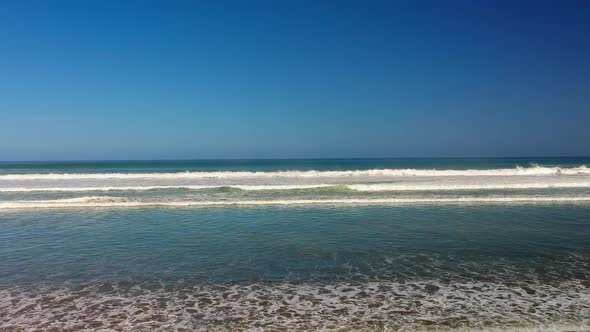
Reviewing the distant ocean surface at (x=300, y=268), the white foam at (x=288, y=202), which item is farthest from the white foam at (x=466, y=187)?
the distant ocean surface at (x=300, y=268)

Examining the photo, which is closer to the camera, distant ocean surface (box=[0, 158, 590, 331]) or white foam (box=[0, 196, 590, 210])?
distant ocean surface (box=[0, 158, 590, 331])

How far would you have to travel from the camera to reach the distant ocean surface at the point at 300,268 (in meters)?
5.69

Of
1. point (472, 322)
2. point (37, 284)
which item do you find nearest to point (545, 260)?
point (472, 322)

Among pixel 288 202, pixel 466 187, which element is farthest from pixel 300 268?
pixel 466 187

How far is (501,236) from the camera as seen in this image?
10.8m

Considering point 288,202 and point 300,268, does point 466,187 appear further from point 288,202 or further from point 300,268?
point 300,268

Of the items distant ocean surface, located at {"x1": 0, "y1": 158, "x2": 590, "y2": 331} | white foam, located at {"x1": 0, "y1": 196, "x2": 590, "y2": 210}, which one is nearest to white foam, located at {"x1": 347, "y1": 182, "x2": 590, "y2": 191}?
white foam, located at {"x1": 0, "y1": 196, "x2": 590, "y2": 210}

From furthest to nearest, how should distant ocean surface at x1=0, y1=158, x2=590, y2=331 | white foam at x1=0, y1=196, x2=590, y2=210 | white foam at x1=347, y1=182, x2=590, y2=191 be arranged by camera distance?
white foam at x1=347, y1=182, x2=590, y2=191 < white foam at x1=0, y1=196, x2=590, y2=210 < distant ocean surface at x1=0, y1=158, x2=590, y2=331

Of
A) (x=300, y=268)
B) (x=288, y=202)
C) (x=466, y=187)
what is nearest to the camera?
(x=300, y=268)

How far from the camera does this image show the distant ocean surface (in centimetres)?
569

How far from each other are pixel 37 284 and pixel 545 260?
10.9 metres

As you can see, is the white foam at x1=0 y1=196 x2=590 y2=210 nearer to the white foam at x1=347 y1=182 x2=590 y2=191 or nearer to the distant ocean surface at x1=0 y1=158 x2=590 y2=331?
the distant ocean surface at x1=0 y1=158 x2=590 y2=331

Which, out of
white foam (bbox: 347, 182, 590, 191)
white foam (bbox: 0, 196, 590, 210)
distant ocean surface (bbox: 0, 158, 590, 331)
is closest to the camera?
distant ocean surface (bbox: 0, 158, 590, 331)

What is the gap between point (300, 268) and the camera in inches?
318
